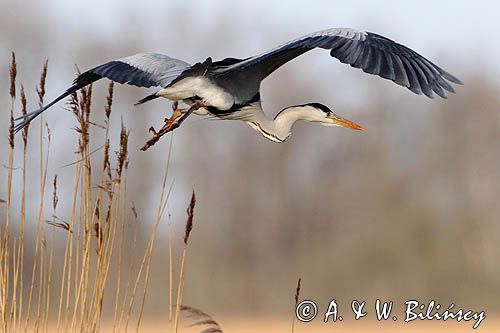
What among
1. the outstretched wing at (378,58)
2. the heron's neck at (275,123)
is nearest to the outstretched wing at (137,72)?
the outstretched wing at (378,58)

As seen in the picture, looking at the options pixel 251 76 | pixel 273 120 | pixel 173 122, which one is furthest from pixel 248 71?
pixel 173 122

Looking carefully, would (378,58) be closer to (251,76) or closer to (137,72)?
(251,76)

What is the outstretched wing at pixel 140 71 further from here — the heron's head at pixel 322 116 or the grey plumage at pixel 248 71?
the heron's head at pixel 322 116

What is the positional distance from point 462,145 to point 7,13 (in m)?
5.72

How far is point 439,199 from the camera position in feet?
43.3

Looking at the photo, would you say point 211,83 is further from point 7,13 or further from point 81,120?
point 7,13

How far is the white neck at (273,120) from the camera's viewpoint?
158 inches

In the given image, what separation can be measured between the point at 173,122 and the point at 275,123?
54 centimetres

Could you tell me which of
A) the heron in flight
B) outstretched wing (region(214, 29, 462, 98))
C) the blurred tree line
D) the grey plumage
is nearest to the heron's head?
the heron in flight

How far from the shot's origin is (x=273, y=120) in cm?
406

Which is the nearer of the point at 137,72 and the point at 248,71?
the point at 137,72

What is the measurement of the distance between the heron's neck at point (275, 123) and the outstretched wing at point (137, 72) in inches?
12.9

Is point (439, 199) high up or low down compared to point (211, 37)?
down

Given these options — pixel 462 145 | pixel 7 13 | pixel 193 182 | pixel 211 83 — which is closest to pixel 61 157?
pixel 193 182
